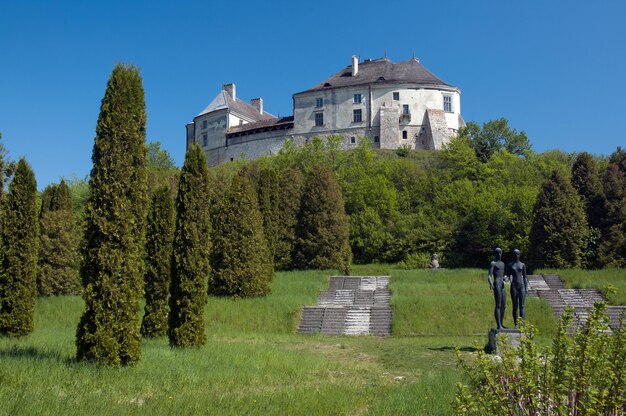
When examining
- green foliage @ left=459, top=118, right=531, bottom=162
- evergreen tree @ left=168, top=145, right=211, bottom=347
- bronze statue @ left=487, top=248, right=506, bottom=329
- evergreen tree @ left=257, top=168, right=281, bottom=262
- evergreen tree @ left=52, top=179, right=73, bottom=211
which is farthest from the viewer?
green foliage @ left=459, top=118, right=531, bottom=162

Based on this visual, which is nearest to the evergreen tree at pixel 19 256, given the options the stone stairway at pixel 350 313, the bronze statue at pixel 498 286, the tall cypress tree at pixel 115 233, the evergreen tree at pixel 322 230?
the tall cypress tree at pixel 115 233

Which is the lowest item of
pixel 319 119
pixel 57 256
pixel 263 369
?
pixel 263 369

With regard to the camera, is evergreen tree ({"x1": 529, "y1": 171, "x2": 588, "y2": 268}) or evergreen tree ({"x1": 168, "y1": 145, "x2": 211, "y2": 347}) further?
evergreen tree ({"x1": 529, "y1": 171, "x2": 588, "y2": 268})

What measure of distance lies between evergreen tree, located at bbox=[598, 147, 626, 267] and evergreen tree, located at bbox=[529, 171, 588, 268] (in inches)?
50.8

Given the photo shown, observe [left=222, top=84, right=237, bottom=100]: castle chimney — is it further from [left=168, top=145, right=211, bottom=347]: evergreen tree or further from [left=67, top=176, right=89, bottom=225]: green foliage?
[left=168, top=145, right=211, bottom=347]: evergreen tree

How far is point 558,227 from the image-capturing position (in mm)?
33719

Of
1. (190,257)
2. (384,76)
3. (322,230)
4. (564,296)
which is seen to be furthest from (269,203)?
(384,76)

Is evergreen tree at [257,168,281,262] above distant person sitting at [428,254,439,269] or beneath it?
above

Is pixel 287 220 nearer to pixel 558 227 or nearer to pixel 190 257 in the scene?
pixel 558 227

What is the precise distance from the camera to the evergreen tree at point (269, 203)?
3209cm

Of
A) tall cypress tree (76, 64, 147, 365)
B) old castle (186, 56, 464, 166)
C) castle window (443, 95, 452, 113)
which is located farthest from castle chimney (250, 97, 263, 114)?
tall cypress tree (76, 64, 147, 365)

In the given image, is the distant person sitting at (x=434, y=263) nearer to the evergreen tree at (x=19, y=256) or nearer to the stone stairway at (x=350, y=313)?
the stone stairway at (x=350, y=313)

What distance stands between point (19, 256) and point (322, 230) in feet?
59.9

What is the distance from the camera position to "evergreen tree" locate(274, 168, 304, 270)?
3450cm
